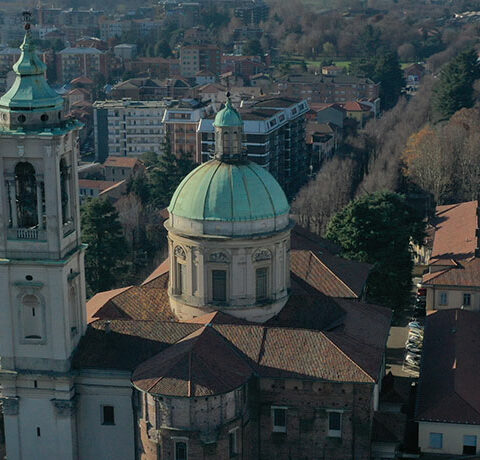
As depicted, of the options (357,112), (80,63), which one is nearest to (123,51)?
(80,63)

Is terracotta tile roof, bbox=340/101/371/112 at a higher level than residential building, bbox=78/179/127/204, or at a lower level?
higher

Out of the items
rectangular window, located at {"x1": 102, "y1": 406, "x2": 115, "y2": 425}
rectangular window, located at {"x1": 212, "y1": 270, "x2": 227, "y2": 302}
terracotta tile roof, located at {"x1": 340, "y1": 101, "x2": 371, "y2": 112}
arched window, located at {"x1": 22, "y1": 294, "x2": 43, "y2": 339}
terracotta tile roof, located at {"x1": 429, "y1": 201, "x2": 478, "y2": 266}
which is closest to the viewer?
arched window, located at {"x1": 22, "y1": 294, "x2": 43, "y2": 339}

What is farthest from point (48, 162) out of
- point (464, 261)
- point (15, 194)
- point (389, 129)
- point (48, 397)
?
point (389, 129)

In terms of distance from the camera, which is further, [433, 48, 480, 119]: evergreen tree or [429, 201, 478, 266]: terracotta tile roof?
[433, 48, 480, 119]: evergreen tree

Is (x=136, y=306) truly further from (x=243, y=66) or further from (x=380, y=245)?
(x=243, y=66)

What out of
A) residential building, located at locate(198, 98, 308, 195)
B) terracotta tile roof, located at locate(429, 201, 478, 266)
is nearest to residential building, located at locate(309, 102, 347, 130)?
residential building, located at locate(198, 98, 308, 195)

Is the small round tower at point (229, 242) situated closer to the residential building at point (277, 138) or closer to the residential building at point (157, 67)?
the residential building at point (277, 138)

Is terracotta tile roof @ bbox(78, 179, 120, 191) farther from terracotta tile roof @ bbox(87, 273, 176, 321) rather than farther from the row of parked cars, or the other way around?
terracotta tile roof @ bbox(87, 273, 176, 321)

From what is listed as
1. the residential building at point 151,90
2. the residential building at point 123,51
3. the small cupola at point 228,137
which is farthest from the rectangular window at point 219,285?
the residential building at point 123,51
